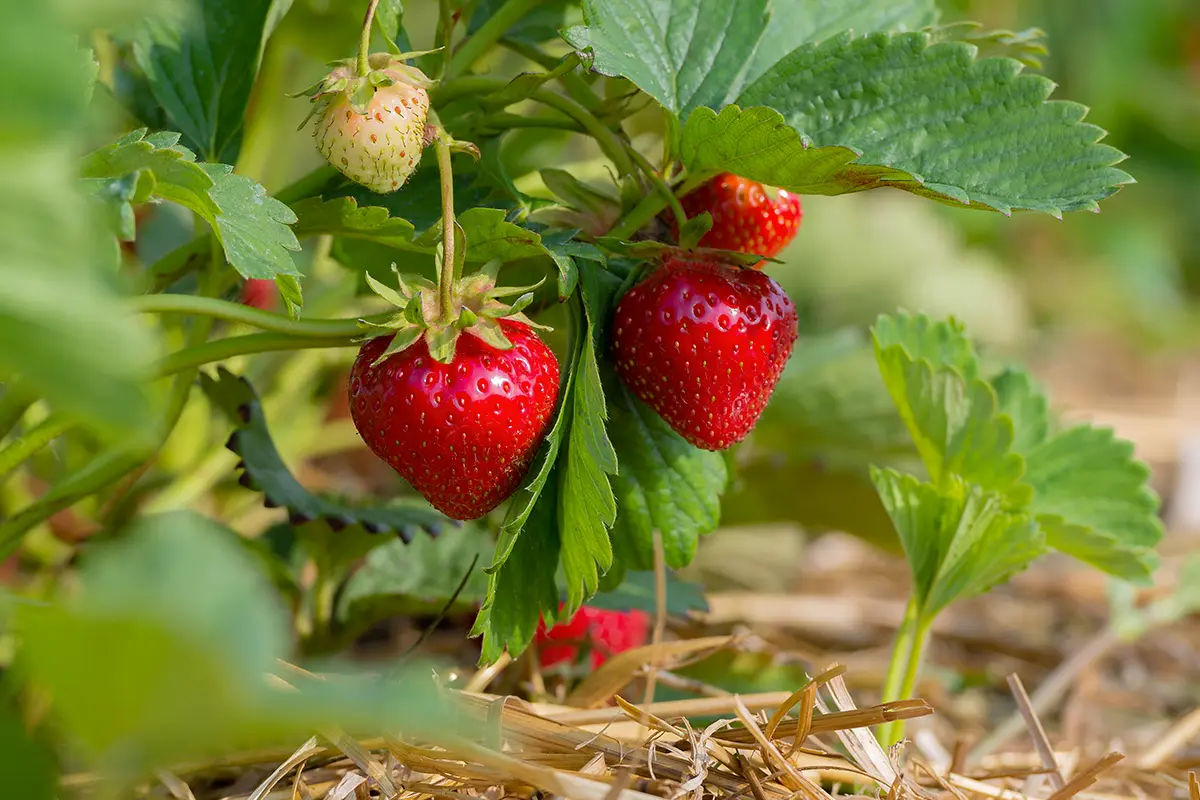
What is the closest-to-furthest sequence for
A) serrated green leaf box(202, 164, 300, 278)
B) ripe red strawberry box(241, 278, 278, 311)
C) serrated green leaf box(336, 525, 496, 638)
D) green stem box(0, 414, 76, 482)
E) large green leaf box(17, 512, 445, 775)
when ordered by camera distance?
large green leaf box(17, 512, 445, 775)
serrated green leaf box(202, 164, 300, 278)
green stem box(0, 414, 76, 482)
serrated green leaf box(336, 525, 496, 638)
ripe red strawberry box(241, 278, 278, 311)

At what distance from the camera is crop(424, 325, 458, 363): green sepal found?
575 mm

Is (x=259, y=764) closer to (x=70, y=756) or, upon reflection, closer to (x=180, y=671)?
(x=70, y=756)

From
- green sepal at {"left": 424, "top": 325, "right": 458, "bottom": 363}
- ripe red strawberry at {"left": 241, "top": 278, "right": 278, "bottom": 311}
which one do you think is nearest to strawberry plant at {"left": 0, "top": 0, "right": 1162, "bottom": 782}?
green sepal at {"left": 424, "top": 325, "right": 458, "bottom": 363}

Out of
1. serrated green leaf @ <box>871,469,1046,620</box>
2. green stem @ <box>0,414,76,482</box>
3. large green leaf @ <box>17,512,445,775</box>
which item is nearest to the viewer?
large green leaf @ <box>17,512,445,775</box>

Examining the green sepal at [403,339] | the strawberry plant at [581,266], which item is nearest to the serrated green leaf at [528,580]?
the strawberry plant at [581,266]

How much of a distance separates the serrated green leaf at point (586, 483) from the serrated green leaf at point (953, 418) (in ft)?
0.84

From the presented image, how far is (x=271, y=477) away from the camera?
2.31 ft

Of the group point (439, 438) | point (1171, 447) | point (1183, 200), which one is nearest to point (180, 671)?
point (439, 438)

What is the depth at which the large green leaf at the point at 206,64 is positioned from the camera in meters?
0.69

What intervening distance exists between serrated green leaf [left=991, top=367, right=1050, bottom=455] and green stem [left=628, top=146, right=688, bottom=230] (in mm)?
332

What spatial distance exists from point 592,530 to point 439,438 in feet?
0.30

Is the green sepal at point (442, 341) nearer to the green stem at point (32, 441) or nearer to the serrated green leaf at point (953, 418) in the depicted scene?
the green stem at point (32, 441)

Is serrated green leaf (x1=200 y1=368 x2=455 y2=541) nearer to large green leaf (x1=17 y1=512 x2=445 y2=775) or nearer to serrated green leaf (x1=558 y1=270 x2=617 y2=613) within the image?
serrated green leaf (x1=558 y1=270 x2=617 y2=613)

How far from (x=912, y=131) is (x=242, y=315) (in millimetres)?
359
